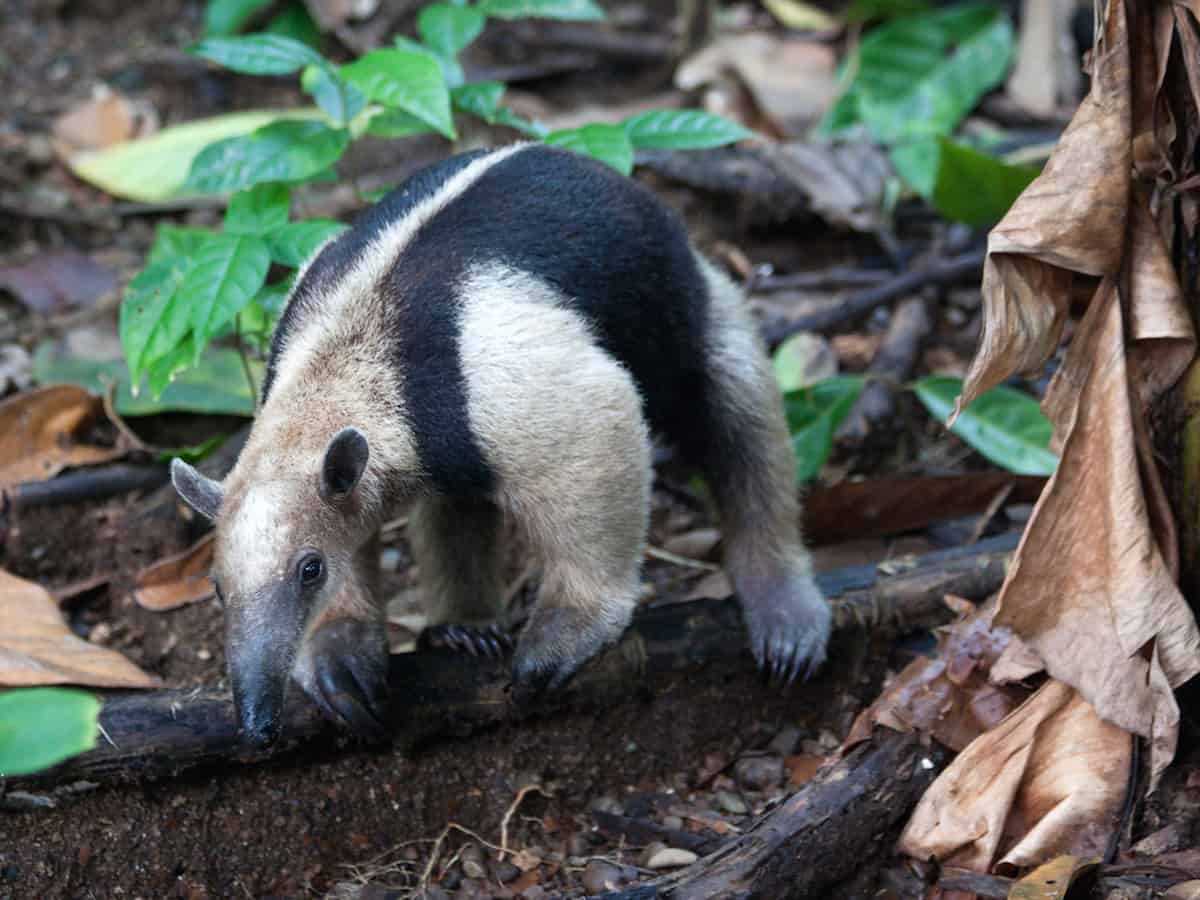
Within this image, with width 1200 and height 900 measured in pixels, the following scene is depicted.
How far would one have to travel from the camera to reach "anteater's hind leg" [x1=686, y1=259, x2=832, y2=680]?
5.25 meters

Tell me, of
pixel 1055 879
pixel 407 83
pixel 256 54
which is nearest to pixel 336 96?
pixel 256 54

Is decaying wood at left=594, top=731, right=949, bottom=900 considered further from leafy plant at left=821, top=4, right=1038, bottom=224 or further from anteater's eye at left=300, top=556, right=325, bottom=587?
leafy plant at left=821, top=4, right=1038, bottom=224

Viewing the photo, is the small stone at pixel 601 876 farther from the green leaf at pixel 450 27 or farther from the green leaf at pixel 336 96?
the green leaf at pixel 450 27

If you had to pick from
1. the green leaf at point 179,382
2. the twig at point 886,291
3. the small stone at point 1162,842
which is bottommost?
the small stone at point 1162,842

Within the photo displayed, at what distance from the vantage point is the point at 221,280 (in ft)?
16.0

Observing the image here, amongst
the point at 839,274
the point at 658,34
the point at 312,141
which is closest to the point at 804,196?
the point at 839,274

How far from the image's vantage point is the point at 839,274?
775 cm

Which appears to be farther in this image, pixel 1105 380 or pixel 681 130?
pixel 681 130

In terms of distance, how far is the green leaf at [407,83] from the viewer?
4.84 meters

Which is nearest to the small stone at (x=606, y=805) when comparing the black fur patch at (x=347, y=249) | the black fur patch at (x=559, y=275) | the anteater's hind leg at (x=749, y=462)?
the anteater's hind leg at (x=749, y=462)

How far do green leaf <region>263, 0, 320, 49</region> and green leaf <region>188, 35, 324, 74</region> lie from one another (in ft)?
14.2

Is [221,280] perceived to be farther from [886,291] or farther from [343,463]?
[886,291]

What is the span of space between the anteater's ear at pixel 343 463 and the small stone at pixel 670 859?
5.00 feet

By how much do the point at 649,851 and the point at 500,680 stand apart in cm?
73
